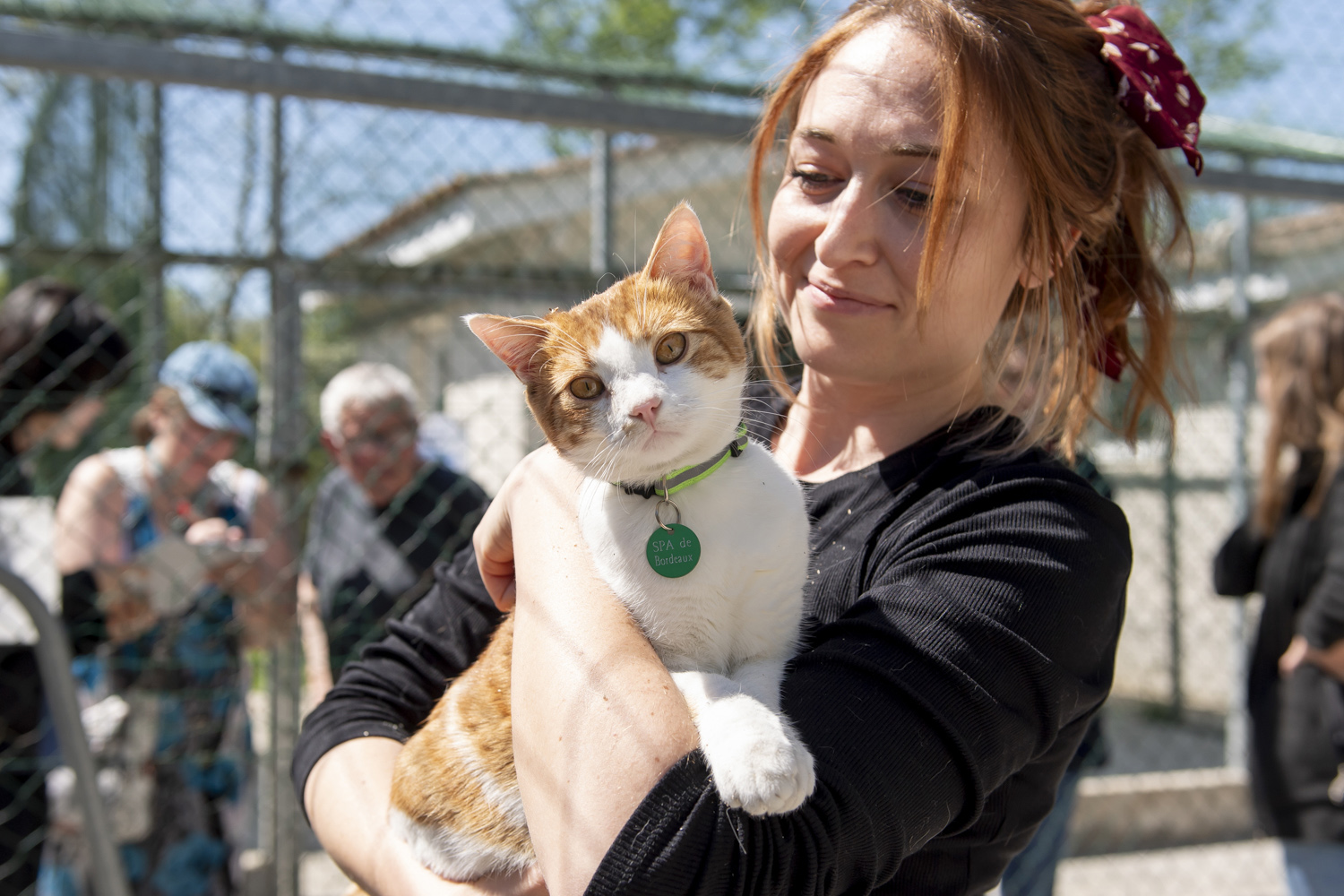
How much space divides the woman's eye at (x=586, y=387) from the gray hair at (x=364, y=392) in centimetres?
206

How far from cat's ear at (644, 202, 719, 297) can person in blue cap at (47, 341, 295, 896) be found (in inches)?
76.7

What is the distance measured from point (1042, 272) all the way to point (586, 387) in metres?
0.69

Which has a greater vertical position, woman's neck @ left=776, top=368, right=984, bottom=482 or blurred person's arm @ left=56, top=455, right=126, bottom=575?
woman's neck @ left=776, top=368, right=984, bottom=482

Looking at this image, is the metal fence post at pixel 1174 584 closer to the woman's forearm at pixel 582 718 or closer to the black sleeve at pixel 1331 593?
the black sleeve at pixel 1331 593

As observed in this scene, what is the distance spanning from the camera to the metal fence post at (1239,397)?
4.02m

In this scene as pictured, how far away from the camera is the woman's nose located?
1.30 meters

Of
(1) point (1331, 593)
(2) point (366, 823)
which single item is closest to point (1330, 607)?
(1) point (1331, 593)

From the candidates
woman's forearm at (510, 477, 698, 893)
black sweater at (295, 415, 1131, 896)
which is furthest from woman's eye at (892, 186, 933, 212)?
woman's forearm at (510, 477, 698, 893)

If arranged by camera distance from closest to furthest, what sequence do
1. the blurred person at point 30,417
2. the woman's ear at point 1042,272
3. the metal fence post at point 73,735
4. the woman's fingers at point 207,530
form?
1. the woman's ear at point 1042,272
2. the metal fence post at point 73,735
3. the blurred person at point 30,417
4. the woman's fingers at point 207,530

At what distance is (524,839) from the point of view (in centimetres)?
122

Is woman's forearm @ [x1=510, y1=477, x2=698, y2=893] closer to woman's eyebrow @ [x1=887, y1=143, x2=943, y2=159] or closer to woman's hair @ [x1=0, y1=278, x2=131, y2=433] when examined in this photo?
woman's eyebrow @ [x1=887, y1=143, x2=943, y2=159]

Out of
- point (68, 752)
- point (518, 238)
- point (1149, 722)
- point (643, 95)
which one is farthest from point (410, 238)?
point (1149, 722)

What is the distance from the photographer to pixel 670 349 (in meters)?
1.31

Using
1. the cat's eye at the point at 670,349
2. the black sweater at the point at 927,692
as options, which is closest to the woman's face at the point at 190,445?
the black sweater at the point at 927,692
